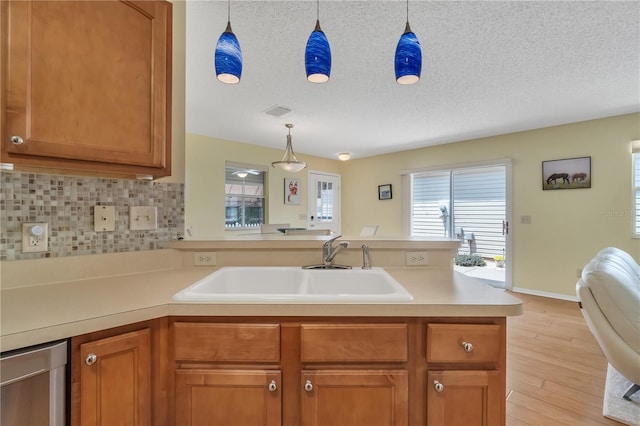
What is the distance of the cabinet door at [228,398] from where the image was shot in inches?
37.1

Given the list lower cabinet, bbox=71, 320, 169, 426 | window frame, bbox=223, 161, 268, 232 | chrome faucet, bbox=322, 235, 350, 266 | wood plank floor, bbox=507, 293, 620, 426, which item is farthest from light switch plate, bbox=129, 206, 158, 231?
window frame, bbox=223, 161, 268, 232

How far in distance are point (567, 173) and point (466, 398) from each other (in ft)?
13.4

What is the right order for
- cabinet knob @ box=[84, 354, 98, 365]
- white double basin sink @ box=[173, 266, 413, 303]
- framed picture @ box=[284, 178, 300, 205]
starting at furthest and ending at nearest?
framed picture @ box=[284, 178, 300, 205], white double basin sink @ box=[173, 266, 413, 303], cabinet knob @ box=[84, 354, 98, 365]

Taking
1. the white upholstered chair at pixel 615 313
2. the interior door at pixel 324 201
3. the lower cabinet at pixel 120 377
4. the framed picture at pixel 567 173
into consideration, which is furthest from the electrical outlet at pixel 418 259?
the interior door at pixel 324 201

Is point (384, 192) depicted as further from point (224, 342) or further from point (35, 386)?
point (35, 386)

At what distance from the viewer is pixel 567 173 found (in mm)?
3709

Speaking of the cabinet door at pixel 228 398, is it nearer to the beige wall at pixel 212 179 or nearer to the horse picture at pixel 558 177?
the beige wall at pixel 212 179

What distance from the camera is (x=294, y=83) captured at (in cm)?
261

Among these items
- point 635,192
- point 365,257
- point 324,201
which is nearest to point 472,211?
point 635,192

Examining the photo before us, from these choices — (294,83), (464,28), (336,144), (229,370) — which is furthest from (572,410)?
(336,144)

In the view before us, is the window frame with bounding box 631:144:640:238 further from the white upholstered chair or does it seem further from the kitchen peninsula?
the kitchen peninsula

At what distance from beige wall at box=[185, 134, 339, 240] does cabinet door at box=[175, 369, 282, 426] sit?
3.13m

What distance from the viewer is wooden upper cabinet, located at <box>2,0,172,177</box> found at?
923mm

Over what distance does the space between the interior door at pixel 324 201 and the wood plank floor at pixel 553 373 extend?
12.3 feet
